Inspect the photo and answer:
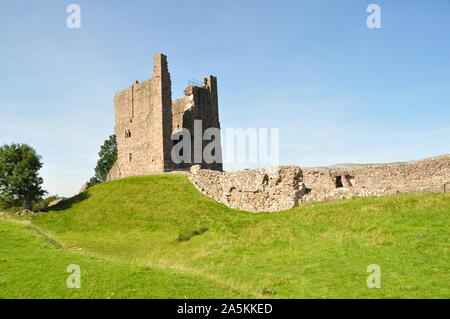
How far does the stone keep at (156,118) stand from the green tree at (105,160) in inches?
516

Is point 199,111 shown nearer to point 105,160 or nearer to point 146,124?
point 146,124

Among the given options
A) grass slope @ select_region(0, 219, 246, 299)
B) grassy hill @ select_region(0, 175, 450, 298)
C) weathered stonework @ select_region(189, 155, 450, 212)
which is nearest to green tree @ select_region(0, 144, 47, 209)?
grassy hill @ select_region(0, 175, 450, 298)

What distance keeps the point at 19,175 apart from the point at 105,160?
25036 millimetres

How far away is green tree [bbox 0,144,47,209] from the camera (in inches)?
1526

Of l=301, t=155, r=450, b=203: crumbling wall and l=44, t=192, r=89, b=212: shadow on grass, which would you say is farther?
l=44, t=192, r=89, b=212: shadow on grass

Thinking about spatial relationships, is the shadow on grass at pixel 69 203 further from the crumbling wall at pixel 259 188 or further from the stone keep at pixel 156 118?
the crumbling wall at pixel 259 188

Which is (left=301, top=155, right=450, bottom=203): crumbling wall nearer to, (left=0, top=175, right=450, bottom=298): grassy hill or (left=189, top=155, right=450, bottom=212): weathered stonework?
(left=189, top=155, right=450, bottom=212): weathered stonework

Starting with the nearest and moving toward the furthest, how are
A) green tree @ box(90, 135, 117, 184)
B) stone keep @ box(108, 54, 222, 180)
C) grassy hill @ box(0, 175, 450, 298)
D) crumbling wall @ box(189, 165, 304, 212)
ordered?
grassy hill @ box(0, 175, 450, 298) → crumbling wall @ box(189, 165, 304, 212) → stone keep @ box(108, 54, 222, 180) → green tree @ box(90, 135, 117, 184)

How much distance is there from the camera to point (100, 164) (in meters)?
63.6

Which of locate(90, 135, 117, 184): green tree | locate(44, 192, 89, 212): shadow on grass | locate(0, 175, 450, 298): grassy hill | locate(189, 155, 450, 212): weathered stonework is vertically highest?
locate(90, 135, 117, 184): green tree

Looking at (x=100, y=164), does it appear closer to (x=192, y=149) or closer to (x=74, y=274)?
(x=192, y=149)

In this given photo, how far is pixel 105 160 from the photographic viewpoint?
63.8 m

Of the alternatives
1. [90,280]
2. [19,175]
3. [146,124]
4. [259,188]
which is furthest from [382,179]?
[19,175]

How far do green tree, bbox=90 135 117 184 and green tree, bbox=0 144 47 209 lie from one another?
866 inches
